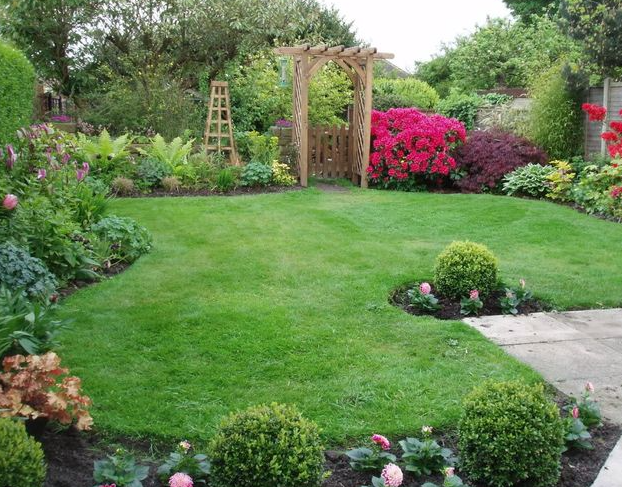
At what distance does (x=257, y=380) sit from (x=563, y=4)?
11.5 metres

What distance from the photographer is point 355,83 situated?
42.4 ft

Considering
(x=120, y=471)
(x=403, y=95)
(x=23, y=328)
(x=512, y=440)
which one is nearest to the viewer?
(x=120, y=471)

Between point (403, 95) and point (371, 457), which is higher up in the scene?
point (403, 95)

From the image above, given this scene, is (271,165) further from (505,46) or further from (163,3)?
(505,46)

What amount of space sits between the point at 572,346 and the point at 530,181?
23.0 ft

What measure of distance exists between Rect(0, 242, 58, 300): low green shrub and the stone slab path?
3.10 metres

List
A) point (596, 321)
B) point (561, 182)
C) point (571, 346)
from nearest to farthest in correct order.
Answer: point (571, 346)
point (596, 321)
point (561, 182)

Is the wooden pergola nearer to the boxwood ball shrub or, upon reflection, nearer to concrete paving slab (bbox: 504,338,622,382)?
the boxwood ball shrub

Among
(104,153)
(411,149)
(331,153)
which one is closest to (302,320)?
(104,153)

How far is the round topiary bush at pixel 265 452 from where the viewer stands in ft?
8.70

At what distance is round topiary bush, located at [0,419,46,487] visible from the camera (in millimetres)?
2451

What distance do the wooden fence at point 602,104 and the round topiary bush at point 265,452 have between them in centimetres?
1066

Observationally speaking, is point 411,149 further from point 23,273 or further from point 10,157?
point 23,273

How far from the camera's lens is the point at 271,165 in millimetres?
12008
